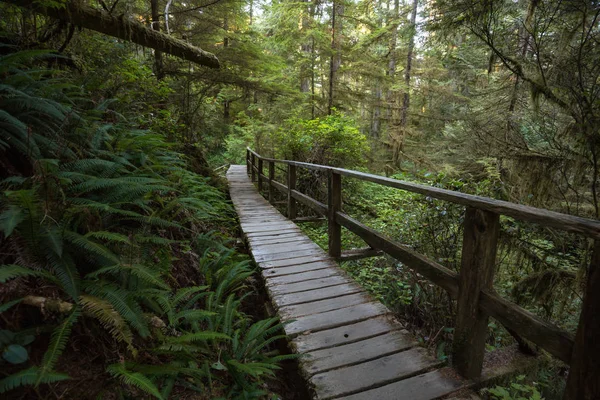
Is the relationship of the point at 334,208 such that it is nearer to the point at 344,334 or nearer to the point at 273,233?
the point at 273,233

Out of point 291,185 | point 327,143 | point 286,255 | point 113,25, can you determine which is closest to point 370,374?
point 286,255

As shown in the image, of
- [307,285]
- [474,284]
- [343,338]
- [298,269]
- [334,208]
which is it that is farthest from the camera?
[334,208]

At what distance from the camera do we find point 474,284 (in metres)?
1.94

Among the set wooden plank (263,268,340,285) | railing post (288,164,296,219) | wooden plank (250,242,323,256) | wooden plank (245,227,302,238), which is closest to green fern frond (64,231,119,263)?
wooden plank (263,268,340,285)

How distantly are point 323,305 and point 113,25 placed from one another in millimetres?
4632

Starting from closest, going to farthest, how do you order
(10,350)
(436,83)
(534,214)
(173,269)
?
1. (10,350)
2. (534,214)
3. (173,269)
4. (436,83)

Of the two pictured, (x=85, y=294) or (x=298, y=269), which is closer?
(x=85, y=294)

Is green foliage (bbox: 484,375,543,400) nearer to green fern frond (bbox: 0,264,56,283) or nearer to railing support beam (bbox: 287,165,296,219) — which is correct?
green fern frond (bbox: 0,264,56,283)

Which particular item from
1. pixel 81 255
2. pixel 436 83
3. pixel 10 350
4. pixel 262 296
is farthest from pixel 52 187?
pixel 436 83

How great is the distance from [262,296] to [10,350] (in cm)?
281

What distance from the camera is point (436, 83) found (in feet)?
53.7

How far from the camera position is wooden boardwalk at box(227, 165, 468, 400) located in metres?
2.02

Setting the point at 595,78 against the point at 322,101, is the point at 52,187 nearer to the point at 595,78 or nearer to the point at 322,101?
the point at 595,78

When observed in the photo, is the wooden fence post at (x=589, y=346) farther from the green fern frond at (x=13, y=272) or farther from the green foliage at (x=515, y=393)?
the green fern frond at (x=13, y=272)
